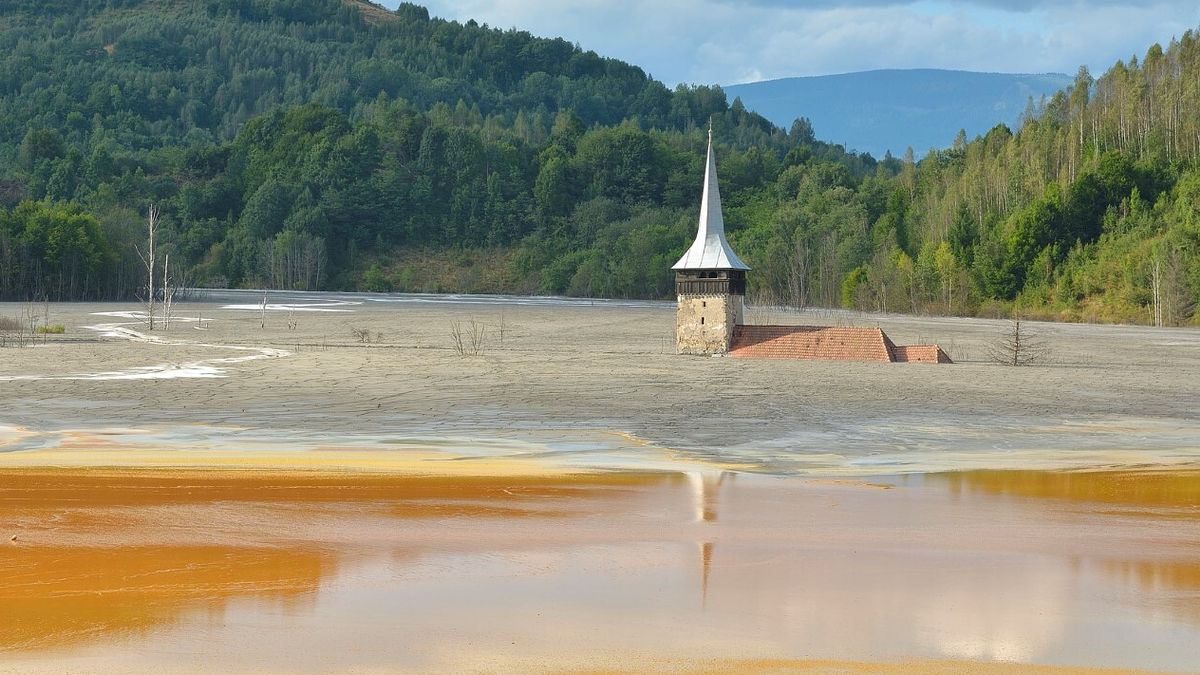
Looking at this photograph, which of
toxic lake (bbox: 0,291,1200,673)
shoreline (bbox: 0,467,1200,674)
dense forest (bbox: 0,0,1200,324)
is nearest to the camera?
shoreline (bbox: 0,467,1200,674)

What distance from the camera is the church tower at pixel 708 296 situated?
1811 inches

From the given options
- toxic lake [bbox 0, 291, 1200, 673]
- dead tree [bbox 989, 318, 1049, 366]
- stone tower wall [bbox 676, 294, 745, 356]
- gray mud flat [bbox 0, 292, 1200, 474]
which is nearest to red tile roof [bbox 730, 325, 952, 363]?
stone tower wall [bbox 676, 294, 745, 356]

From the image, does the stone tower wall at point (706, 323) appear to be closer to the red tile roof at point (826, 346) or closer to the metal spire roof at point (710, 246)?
the red tile roof at point (826, 346)

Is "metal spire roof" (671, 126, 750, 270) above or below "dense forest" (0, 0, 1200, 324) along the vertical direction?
below

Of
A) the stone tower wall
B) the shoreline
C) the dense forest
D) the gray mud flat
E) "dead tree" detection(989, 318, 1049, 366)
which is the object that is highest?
the dense forest

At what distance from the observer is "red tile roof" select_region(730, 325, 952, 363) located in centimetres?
4425

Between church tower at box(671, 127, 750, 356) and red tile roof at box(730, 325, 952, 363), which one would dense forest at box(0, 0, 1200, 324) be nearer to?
red tile roof at box(730, 325, 952, 363)

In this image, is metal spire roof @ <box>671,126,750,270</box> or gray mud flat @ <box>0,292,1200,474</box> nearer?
gray mud flat @ <box>0,292,1200,474</box>

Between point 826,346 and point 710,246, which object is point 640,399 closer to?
point 826,346

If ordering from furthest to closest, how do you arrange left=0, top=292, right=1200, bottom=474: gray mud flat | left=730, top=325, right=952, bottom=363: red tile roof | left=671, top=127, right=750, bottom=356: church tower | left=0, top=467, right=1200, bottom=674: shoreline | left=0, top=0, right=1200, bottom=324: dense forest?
left=0, top=0, right=1200, bottom=324: dense forest < left=671, top=127, right=750, bottom=356: church tower < left=730, top=325, right=952, bottom=363: red tile roof < left=0, top=292, right=1200, bottom=474: gray mud flat < left=0, top=467, right=1200, bottom=674: shoreline

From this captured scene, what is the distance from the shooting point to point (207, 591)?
13.0m

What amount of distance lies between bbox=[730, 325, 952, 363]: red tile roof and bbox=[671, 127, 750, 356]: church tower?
0.77 m

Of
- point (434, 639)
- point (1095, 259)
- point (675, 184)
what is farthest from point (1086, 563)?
point (675, 184)

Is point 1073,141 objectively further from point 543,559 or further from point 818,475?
point 543,559
